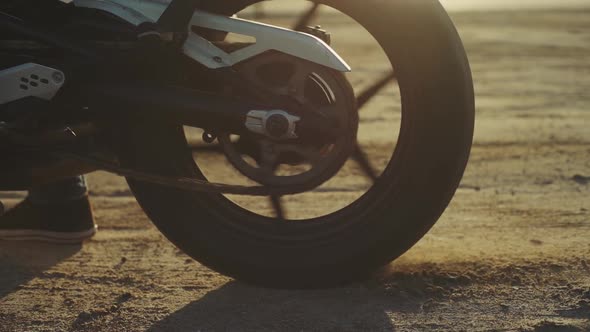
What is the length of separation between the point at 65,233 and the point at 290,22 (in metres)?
10.5

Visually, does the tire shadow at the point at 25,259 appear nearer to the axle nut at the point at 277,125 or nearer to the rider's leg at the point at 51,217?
the rider's leg at the point at 51,217

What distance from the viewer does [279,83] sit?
8.29 feet

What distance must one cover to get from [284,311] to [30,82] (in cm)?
102

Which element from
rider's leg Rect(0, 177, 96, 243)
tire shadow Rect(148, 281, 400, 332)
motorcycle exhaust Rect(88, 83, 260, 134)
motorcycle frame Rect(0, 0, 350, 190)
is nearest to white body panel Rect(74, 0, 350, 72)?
motorcycle frame Rect(0, 0, 350, 190)

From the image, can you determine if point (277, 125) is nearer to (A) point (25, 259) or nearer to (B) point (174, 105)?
A: (B) point (174, 105)

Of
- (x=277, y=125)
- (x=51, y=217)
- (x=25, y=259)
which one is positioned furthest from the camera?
(x=51, y=217)

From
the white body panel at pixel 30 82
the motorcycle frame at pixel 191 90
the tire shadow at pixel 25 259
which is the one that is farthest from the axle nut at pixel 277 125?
the tire shadow at pixel 25 259

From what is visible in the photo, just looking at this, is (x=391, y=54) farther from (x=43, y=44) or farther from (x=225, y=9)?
(x=43, y=44)

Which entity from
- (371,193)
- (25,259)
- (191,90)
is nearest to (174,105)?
(191,90)

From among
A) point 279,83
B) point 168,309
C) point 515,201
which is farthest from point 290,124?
point 515,201

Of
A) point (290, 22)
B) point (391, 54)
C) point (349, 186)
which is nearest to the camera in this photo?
point (391, 54)

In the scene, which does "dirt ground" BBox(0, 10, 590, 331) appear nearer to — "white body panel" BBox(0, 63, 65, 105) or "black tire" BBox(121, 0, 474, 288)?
"black tire" BBox(121, 0, 474, 288)

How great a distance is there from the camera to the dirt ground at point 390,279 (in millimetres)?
2473

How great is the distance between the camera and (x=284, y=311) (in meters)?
2.52
